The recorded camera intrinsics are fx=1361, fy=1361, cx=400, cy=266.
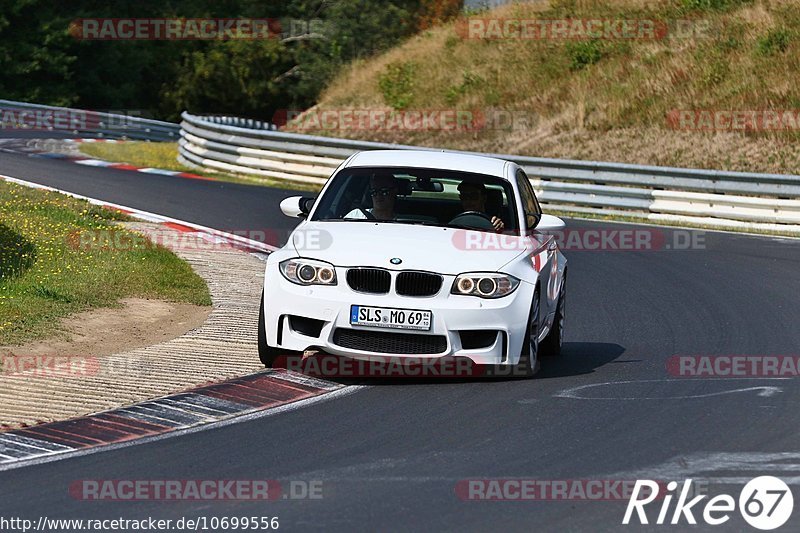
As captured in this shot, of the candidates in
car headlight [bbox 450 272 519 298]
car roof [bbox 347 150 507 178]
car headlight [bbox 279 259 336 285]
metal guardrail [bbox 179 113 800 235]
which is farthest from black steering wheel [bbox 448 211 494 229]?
metal guardrail [bbox 179 113 800 235]

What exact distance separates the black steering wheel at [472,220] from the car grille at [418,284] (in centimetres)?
104

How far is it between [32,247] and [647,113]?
2073cm

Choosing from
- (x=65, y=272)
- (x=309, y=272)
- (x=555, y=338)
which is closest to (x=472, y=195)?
(x=555, y=338)

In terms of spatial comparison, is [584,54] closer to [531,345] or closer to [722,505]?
[531,345]

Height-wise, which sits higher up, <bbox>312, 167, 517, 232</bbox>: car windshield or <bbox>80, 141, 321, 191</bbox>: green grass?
<bbox>312, 167, 517, 232</bbox>: car windshield

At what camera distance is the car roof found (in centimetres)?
1082

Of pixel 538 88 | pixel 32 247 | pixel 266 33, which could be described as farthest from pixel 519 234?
pixel 266 33

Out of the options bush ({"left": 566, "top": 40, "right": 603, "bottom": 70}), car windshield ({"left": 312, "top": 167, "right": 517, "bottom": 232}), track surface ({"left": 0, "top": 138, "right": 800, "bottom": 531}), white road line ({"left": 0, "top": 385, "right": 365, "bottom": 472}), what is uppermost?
bush ({"left": 566, "top": 40, "right": 603, "bottom": 70})

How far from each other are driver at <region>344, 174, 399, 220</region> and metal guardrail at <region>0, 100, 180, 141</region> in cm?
2945

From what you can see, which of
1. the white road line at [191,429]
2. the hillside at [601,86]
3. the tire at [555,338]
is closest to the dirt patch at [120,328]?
the white road line at [191,429]

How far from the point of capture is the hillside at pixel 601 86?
101 ft

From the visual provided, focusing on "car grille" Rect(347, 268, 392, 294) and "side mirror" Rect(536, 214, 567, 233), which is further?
"side mirror" Rect(536, 214, 567, 233)

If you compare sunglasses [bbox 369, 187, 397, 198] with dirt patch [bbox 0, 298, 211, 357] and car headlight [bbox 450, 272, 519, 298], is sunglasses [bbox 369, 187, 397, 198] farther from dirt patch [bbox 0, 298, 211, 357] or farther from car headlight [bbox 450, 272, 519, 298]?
dirt patch [bbox 0, 298, 211, 357]

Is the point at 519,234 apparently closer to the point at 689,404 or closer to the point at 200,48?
the point at 689,404
